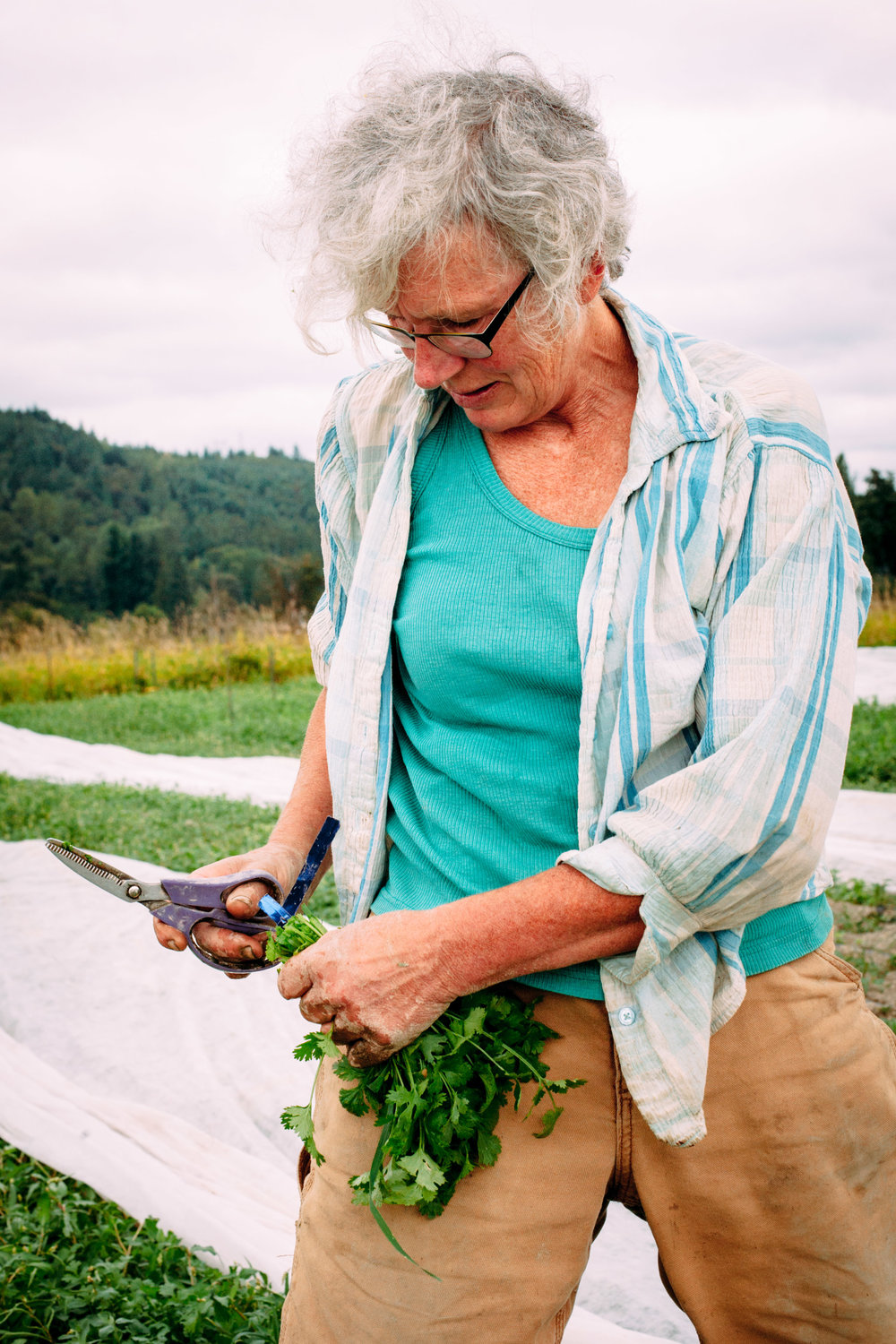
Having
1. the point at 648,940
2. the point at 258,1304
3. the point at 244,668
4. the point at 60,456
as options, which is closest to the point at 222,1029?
the point at 258,1304

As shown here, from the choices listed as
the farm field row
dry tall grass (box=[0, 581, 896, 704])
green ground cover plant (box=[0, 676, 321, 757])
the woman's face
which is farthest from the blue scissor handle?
dry tall grass (box=[0, 581, 896, 704])

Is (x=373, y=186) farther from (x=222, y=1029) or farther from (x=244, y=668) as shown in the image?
(x=244, y=668)

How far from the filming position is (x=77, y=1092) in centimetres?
299

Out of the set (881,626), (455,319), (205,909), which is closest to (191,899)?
(205,909)

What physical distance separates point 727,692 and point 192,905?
2.74 feet

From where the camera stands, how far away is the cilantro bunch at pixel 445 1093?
1.27 meters

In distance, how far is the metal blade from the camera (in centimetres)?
150

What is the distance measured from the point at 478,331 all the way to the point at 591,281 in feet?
0.67

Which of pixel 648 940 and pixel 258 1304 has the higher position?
pixel 648 940

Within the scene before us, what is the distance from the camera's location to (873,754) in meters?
6.75

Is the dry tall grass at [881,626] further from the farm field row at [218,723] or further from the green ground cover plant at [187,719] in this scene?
the green ground cover plant at [187,719]

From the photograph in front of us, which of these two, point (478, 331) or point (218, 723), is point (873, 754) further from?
point (218, 723)

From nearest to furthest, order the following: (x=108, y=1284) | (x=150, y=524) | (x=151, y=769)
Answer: (x=108, y=1284) < (x=151, y=769) < (x=150, y=524)

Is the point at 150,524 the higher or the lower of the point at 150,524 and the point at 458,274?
the lower
